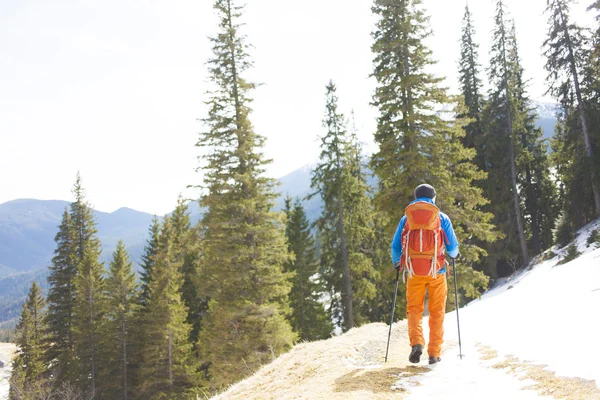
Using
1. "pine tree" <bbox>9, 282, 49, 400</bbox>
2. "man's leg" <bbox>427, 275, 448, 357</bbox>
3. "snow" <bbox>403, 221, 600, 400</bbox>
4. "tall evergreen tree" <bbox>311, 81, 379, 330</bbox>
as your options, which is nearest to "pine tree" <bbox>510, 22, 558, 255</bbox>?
"tall evergreen tree" <bbox>311, 81, 379, 330</bbox>

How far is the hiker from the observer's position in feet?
20.8

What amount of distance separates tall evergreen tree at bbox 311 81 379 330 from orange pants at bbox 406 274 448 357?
67.9 ft

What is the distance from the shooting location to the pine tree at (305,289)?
34.3 meters

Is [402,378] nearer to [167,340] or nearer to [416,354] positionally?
[416,354]

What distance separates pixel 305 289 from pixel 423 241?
29880 mm

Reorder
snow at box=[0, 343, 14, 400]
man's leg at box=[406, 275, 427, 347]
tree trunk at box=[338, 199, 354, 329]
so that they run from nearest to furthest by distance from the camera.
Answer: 1. man's leg at box=[406, 275, 427, 347]
2. tree trunk at box=[338, 199, 354, 329]
3. snow at box=[0, 343, 14, 400]

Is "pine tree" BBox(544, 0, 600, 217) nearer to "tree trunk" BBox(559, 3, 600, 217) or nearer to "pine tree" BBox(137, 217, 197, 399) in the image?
"tree trunk" BBox(559, 3, 600, 217)

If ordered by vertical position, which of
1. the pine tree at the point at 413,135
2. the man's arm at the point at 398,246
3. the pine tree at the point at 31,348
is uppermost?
the pine tree at the point at 413,135

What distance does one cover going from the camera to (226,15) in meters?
19.5

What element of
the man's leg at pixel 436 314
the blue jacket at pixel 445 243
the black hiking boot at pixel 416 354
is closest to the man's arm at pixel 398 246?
the blue jacket at pixel 445 243

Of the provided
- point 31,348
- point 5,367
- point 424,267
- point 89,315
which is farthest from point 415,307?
point 5,367

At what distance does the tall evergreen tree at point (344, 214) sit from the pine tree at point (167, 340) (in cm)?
1086

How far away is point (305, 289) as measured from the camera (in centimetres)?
3538

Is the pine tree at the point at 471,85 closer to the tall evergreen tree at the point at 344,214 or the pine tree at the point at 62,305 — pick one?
the tall evergreen tree at the point at 344,214
